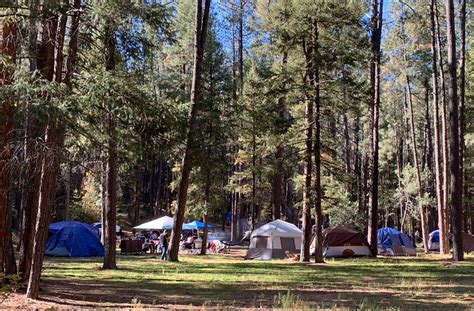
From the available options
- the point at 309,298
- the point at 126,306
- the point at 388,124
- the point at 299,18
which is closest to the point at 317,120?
the point at 299,18

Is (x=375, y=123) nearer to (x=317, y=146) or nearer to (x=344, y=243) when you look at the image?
(x=317, y=146)

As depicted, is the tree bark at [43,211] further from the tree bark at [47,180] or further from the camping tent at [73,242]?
the camping tent at [73,242]

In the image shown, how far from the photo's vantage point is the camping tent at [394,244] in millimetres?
26266

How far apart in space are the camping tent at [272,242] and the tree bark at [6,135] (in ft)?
43.5

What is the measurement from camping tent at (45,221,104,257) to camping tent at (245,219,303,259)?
665 cm

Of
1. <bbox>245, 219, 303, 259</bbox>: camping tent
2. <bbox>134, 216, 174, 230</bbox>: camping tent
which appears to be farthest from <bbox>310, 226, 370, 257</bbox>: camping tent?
<bbox>134, 216, 174, 230</bbox>: camping tent

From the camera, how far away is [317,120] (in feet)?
61.0

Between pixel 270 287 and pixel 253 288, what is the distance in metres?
0.42

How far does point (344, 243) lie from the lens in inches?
917

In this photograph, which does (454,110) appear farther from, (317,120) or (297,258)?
(297,258)

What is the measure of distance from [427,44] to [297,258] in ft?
52.6

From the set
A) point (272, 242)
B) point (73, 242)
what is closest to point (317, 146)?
point (272, 242)

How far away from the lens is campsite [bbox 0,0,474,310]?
8.22 meters

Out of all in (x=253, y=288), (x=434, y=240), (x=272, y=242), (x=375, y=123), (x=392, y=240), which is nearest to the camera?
(x=253, y=288)
